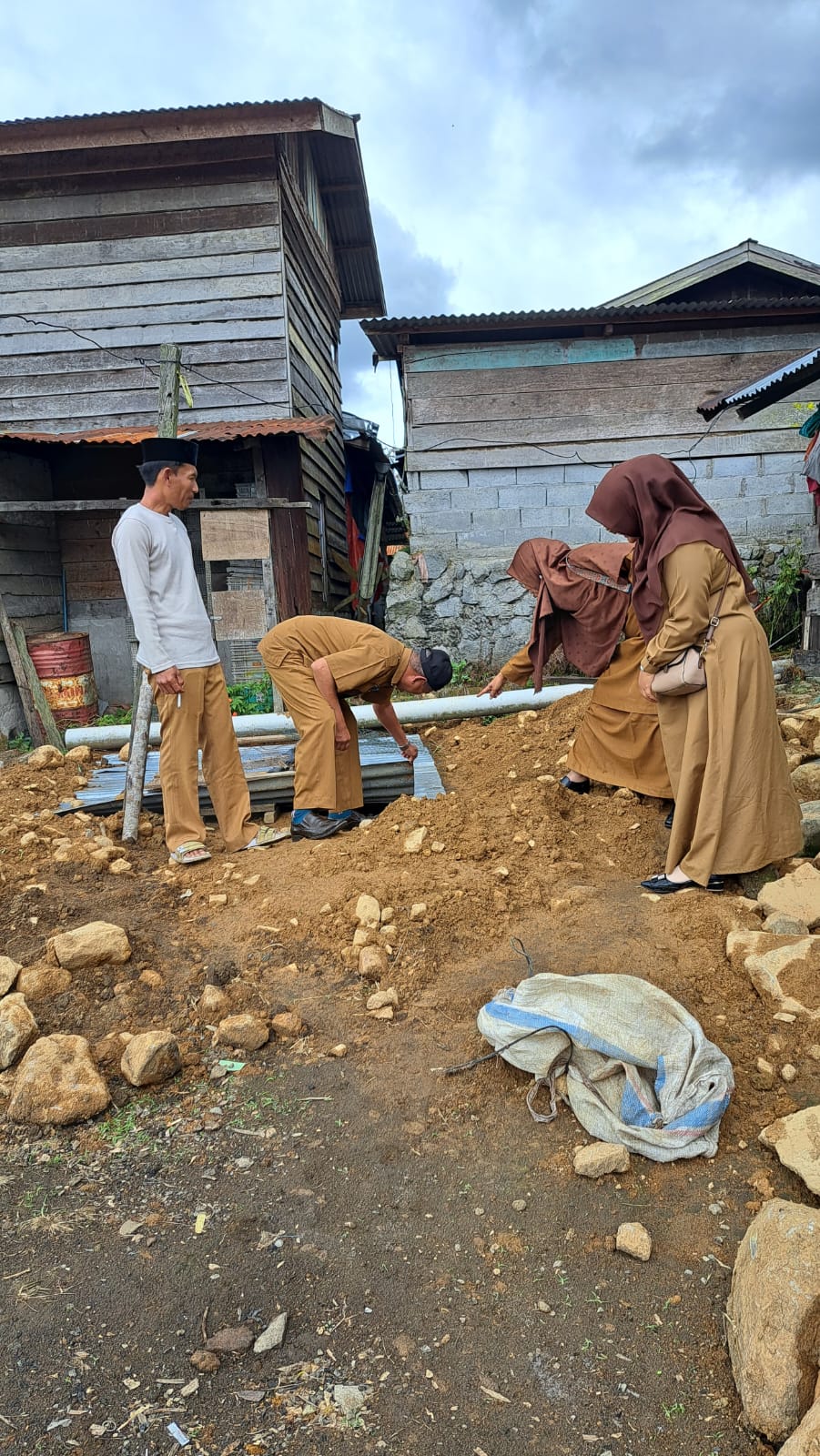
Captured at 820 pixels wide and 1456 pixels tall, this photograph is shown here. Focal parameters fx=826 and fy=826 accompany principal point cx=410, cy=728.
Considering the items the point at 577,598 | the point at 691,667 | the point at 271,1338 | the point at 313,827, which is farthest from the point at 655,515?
the point at 271,1338

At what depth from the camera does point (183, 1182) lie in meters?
2.08

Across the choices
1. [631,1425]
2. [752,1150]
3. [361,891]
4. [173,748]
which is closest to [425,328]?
[173,748]

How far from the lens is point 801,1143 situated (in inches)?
74.8

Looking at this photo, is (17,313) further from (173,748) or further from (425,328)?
(173,748)

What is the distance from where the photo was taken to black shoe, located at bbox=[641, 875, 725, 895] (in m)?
3.38

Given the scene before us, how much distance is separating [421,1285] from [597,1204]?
0.45 m

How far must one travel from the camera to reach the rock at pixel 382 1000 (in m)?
2.77

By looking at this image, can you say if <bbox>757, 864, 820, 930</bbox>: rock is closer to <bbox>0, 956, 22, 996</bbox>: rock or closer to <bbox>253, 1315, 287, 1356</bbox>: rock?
<bbox>253, 1315, 287, 1356</bbox>: rock

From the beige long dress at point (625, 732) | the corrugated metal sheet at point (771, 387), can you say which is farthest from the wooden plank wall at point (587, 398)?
the beige long dress at point (625, 732)

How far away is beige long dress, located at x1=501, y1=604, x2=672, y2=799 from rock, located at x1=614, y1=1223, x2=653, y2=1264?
2.77 meters

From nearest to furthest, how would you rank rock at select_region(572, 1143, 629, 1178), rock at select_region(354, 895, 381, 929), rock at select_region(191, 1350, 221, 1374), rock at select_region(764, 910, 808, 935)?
rock at select_region(191, 1350, 221, 1374), rock at select_region(572, 1143, 629, 1178), rock at select_region(764, 910, 808, 935), rock at select_region(354, 895, 381, 929)

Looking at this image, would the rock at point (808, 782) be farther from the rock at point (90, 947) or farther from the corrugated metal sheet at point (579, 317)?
the corrugated metal sheet at point (579, 317)

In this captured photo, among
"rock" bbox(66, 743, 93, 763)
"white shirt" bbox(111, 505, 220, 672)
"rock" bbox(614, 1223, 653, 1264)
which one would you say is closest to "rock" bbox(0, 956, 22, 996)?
"white shirt" bbox(111, 505, 220, 672)

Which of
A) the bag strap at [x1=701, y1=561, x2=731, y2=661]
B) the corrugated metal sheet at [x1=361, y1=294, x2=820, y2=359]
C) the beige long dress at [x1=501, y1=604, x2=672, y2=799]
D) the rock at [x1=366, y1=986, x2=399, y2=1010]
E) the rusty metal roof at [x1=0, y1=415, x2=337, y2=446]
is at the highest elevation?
the corrugated metal sheet at [x1=361, y1=294, x2=820, y2=359]
